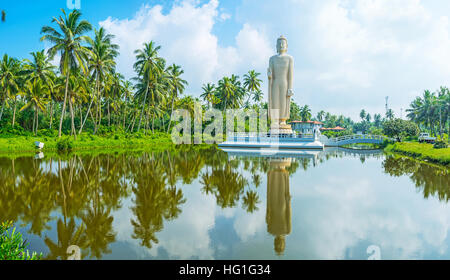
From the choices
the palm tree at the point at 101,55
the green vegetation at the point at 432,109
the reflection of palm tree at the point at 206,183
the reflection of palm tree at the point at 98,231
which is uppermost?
the palm tree at the point at 101,55

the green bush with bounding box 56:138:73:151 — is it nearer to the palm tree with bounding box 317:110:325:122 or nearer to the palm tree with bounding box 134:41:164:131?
the palm tree with bounding box 134:41:164:131

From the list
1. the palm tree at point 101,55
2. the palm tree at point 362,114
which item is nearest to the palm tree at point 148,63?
the palm tree at point 101,55

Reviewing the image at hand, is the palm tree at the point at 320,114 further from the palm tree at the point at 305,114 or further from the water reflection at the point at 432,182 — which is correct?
the water reflection at the point at 432,182

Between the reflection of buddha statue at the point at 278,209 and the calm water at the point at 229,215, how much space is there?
0.02 meters

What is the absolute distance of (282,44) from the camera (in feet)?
89.0

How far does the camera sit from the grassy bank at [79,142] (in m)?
23.1

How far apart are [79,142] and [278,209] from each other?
2522 cm

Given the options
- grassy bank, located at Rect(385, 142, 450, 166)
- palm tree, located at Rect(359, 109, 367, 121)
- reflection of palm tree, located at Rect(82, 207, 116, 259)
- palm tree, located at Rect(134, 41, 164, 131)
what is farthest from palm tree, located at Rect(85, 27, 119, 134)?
palm tree, located at Rect(359, 109, 367, 121)

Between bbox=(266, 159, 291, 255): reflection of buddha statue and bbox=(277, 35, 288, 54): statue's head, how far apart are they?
19691mm

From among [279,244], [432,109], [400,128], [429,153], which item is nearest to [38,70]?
[279,244]

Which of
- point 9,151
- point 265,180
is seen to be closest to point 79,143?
point 9,151

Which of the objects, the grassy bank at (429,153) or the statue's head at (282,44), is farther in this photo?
the statue's head at (282,44)

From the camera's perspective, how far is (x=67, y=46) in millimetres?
23641
